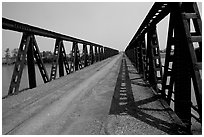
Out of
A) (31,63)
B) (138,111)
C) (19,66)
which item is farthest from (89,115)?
(31,63)

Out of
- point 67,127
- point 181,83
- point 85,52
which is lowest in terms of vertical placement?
point 67,127

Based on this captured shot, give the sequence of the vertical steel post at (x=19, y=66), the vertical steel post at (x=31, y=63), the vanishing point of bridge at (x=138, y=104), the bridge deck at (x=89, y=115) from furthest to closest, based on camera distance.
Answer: the vertical steel post at (x=31, y=63), the vertical steel post at (x=19, y=66), the bridge deck at (x=89, y=115), the vanishing point of bridge at (x=138, y=104)

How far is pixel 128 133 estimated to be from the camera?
386 centimetres

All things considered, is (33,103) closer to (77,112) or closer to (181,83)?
(77,112)

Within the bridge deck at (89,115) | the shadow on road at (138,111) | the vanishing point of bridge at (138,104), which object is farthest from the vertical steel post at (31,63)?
the shadow on road at (138,111)

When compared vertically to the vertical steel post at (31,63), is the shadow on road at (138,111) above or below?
below

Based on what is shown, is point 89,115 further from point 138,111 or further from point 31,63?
point 31,63

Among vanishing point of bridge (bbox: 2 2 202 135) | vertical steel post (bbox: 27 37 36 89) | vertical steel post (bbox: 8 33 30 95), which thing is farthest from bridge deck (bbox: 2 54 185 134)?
vertical steel post (bbox: 27 37 36 89)

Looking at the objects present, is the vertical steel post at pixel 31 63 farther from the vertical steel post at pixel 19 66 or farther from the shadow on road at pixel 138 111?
the shadow on road at pixel 138 111

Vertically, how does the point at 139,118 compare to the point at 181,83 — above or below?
below

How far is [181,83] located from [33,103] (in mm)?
5358

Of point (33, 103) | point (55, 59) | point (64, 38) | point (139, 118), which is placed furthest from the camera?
point (64, 38)

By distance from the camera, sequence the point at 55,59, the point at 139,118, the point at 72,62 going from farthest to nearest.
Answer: the point at 72,62, the point at 55,59, the point at 139,118

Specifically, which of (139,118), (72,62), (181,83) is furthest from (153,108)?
(72,62)
